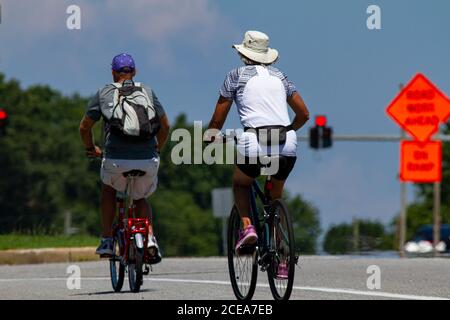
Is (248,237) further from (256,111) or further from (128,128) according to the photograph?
(128,128)

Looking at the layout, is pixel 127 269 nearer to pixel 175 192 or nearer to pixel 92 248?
pixel 92 248

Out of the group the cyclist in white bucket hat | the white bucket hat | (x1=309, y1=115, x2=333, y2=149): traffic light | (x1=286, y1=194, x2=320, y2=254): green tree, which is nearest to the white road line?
the cyclist in white bucket hat

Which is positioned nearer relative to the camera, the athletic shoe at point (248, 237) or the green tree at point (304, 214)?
the athletic shoe at point (248, 237)

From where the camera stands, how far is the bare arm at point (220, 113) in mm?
11133

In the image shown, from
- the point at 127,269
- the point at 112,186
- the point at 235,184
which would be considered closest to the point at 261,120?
the point at 235,184

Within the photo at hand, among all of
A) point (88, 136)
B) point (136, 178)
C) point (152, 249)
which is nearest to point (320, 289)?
point (152, 249)

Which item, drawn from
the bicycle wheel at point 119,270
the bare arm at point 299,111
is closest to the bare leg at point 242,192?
the bare arm at point 299,111

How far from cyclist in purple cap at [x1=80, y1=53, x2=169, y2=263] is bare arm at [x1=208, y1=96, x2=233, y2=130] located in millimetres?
1157

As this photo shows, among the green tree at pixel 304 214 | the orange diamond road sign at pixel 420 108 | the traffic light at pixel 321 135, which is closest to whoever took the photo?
the orange diamond road sign at pixel 420 108

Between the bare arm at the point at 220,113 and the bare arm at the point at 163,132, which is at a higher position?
the bare arm at the point at 220,113

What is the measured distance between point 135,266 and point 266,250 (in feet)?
6.04

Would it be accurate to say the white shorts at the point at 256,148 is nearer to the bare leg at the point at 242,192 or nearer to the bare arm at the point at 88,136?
the bare leg at the point at 242,192

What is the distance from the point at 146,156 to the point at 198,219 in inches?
4169

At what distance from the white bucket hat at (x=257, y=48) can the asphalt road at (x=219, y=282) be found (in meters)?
2.18
